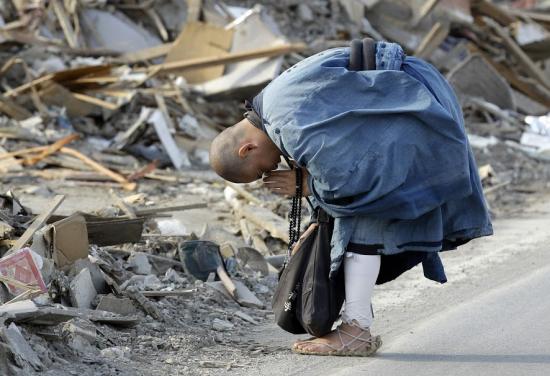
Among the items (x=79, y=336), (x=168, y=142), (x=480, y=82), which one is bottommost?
(x=480, y=82)

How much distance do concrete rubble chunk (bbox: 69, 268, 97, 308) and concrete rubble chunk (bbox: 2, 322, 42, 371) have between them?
89 cm

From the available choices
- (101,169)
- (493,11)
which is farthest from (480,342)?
(493,11)

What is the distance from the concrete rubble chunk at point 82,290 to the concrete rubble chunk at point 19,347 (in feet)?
2.90

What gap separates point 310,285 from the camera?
496 centimetres

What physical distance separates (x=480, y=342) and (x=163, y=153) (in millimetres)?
7303

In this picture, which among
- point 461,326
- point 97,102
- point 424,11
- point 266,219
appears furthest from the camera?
point 424,11

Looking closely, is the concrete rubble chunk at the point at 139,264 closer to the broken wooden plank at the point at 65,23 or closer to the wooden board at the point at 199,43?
the wooden board at the point at 199,43

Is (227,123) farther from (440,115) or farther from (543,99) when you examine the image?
(440,115)

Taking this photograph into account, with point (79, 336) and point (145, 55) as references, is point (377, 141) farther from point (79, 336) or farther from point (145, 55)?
point (145, 55)

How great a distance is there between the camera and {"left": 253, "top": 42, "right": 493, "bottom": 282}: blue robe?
4.62m

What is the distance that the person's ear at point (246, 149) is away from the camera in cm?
487

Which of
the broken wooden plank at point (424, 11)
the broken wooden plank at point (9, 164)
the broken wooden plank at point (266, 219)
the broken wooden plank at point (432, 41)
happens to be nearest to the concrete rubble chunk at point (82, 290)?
the broken wooden plank at point (266, 219)

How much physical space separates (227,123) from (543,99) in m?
7.35

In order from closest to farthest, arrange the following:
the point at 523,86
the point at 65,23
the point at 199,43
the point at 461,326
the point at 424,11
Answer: the point at 461,326, the point at 199,43, the point at 65,23, the point at 424,11, the point at 523,86
